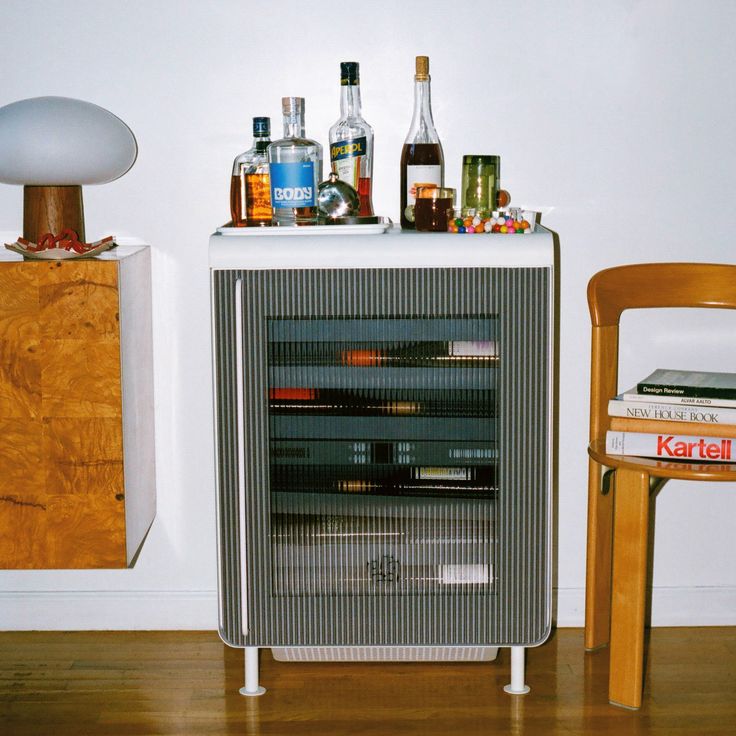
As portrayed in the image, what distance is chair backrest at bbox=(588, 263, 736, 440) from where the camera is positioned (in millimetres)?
2141

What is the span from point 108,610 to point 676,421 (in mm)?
1422

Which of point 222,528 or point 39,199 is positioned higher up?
point 39,199

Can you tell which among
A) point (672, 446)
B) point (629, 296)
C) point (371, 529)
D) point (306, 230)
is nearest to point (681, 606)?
point (672, 446)

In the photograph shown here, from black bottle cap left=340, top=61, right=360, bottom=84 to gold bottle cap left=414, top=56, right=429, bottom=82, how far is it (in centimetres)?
13

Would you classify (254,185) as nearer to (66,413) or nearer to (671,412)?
(66,413)

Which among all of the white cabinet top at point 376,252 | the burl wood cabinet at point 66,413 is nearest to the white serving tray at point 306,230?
the white cabinet top at point 376,252

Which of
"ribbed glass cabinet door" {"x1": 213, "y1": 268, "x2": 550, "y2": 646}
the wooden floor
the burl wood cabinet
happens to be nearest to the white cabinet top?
"ribbed glass cabinet door" {"x1": 213, "y1": 268, "x2": 550, "y2": 646}

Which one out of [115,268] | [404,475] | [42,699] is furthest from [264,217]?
[42,699]

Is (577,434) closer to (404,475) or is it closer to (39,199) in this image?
A: (404,475)

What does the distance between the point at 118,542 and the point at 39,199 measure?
2.40 feet

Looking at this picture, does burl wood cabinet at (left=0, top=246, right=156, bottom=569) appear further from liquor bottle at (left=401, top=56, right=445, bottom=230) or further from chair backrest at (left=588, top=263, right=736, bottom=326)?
chair backrest at (left=588, top=263, right=736, bottom=326)

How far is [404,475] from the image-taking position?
1978 millimetres

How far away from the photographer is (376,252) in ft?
6.18

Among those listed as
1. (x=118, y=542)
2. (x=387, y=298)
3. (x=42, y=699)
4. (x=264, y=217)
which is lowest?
(x=42, y=699)
